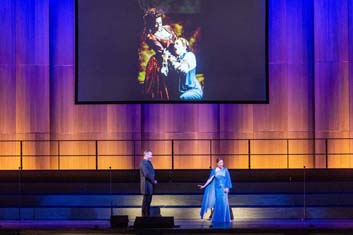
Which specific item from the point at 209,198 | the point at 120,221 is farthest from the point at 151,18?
the point at 120,221

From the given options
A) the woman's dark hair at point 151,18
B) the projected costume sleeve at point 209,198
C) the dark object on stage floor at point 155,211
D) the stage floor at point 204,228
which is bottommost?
the stage floor at point 204,228

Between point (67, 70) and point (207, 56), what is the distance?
4.13 m

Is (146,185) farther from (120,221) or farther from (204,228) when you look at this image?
(204,228)

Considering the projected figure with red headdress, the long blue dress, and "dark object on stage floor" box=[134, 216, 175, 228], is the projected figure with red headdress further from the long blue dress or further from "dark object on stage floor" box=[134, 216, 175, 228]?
"dark object on stage floor" box=[134, 216, 175, 228]

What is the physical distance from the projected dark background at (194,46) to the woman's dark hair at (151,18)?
126 mm

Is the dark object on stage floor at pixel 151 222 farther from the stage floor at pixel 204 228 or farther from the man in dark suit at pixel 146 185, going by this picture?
the man in dark suit at pixel 146 185

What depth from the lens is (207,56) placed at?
808 inches

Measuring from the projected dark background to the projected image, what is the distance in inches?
4.6

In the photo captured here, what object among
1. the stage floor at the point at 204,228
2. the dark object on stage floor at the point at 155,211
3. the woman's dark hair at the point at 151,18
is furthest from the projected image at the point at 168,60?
the stage floor at the point at 204,228

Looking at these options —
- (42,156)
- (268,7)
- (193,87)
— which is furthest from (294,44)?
(42,156)

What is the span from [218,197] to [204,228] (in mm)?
1527

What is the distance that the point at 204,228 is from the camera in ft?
49.3

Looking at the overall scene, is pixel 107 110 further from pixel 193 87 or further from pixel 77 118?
pixel 193 87

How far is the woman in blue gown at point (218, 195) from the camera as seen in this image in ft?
53.5
